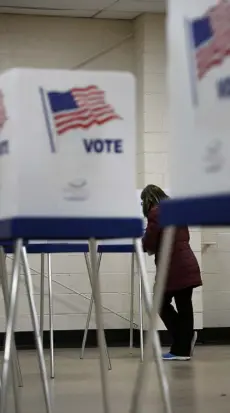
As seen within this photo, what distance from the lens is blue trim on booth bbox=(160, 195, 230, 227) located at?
1.27m

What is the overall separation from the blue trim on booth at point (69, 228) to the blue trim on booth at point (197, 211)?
1.25ft

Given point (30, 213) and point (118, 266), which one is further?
point (118, 266)

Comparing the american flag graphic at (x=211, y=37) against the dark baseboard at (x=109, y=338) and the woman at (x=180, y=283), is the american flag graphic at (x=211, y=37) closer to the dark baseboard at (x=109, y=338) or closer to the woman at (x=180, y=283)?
the woman at (x=180, y=283)

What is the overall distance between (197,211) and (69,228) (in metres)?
0.58

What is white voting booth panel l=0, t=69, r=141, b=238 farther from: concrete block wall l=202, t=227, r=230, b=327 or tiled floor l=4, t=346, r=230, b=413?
concrete block wall l=202, t=227, r=230, b=327

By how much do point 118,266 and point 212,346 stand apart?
88 cm

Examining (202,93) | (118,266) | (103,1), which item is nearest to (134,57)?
(103,1)

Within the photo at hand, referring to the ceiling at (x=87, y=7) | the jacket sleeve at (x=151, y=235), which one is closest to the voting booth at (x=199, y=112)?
the jacket sleeve at (x=151, y=235)

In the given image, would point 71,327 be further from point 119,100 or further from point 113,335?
point 119,100

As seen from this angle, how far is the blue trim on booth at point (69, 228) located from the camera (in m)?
1.83

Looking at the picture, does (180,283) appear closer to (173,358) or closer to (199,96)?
(173,358)

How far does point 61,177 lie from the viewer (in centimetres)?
195

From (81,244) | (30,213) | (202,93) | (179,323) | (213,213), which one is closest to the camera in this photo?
(213,213)

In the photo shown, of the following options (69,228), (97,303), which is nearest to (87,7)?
(97,303)
